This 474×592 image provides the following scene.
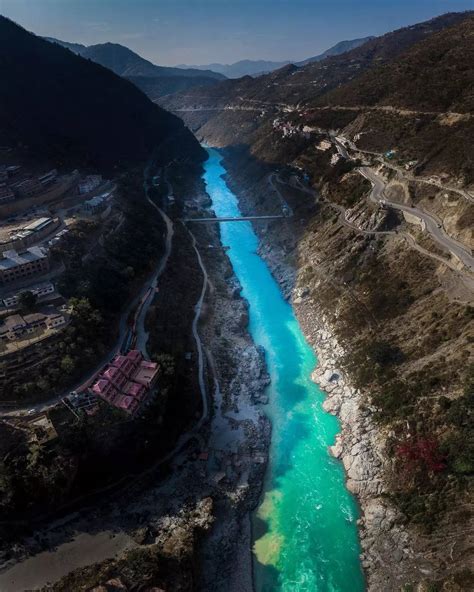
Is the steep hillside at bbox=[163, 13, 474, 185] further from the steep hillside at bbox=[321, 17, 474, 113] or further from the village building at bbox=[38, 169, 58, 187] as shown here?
the village building at bbox=[38, 169, 58, 187]

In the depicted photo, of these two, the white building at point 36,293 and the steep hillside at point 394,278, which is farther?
the white building at point 36,293

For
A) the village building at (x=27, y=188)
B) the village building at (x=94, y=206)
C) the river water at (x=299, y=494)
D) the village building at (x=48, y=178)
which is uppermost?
the village building at (x=48, y=178)

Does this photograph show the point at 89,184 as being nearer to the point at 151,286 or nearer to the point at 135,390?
the point at 151,286

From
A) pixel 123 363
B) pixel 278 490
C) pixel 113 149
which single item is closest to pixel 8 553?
pixel 123 363

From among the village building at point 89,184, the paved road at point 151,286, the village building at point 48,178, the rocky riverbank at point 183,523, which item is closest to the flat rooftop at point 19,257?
the paved road at point 151,286

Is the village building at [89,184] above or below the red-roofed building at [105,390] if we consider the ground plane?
above

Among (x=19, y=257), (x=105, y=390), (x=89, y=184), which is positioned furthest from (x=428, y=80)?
(x=105, y=390)

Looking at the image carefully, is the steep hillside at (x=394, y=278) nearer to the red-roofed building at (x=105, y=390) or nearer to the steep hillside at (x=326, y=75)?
the red-roofed building at (x=105, y=390)

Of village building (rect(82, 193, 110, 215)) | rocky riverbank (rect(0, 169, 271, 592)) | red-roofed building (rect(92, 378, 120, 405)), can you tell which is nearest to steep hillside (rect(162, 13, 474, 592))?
rocky riverbank (rect(0, 169, 271, 592))
